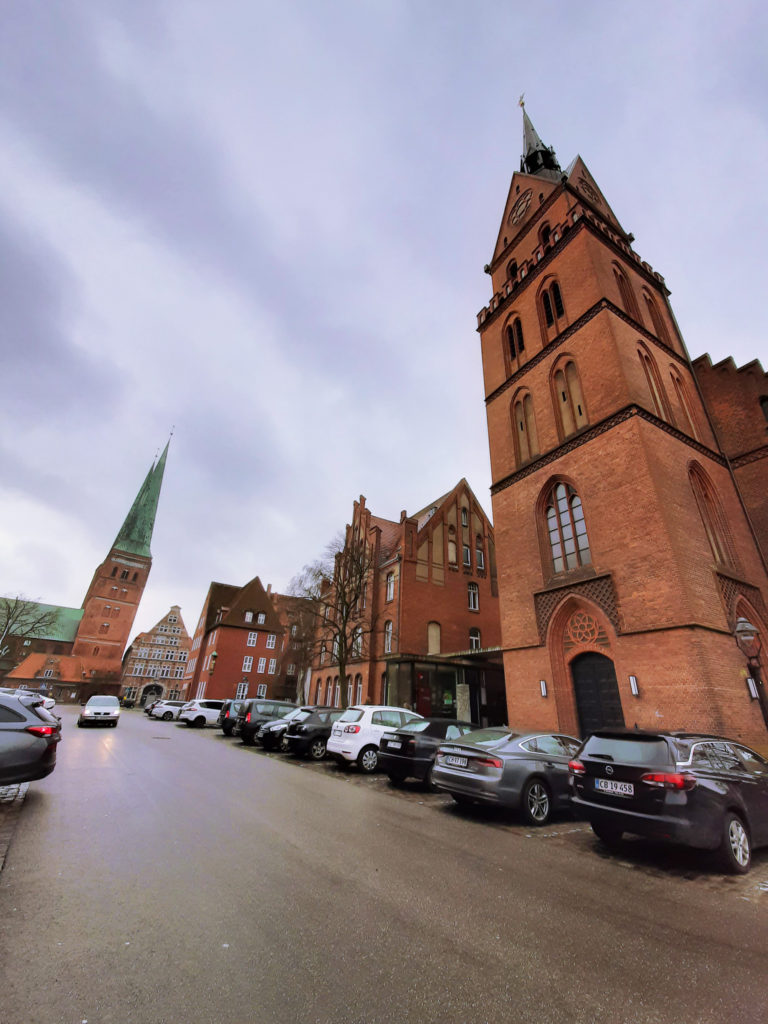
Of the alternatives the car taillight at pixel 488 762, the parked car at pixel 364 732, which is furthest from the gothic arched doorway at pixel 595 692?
the car taillight at pixel 488 762

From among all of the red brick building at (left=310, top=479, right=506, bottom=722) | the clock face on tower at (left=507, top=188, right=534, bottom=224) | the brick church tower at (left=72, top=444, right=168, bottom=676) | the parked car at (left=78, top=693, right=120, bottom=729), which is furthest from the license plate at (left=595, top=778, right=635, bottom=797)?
the brick church tower at (left=72, top=444, right=168, bottom=676)

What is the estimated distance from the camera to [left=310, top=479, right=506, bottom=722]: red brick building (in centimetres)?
2384

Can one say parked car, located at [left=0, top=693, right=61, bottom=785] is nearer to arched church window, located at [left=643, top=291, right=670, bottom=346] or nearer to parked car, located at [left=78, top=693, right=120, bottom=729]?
parked car, located at [left=78, top=693, right=120, bottom=729]

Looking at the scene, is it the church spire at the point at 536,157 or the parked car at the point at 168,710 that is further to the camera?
the parked car at the point at 168,710

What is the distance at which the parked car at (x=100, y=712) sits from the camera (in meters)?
21.3

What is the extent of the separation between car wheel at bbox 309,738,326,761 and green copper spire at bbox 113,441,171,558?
72688 millimetres

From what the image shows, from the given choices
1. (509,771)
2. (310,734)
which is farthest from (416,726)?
(310,734)

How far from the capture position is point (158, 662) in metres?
71.5

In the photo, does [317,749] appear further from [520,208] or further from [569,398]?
[520,208]

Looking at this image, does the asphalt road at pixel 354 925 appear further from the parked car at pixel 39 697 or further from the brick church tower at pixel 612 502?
the parked car at pixel 39 697

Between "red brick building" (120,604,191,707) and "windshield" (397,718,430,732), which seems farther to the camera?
"red brick building" (120,604,191,707)

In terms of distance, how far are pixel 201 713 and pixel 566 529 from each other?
934 inches

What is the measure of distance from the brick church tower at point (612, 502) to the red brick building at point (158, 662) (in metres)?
68.7

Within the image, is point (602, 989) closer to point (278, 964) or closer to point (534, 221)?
point (278, 964)
